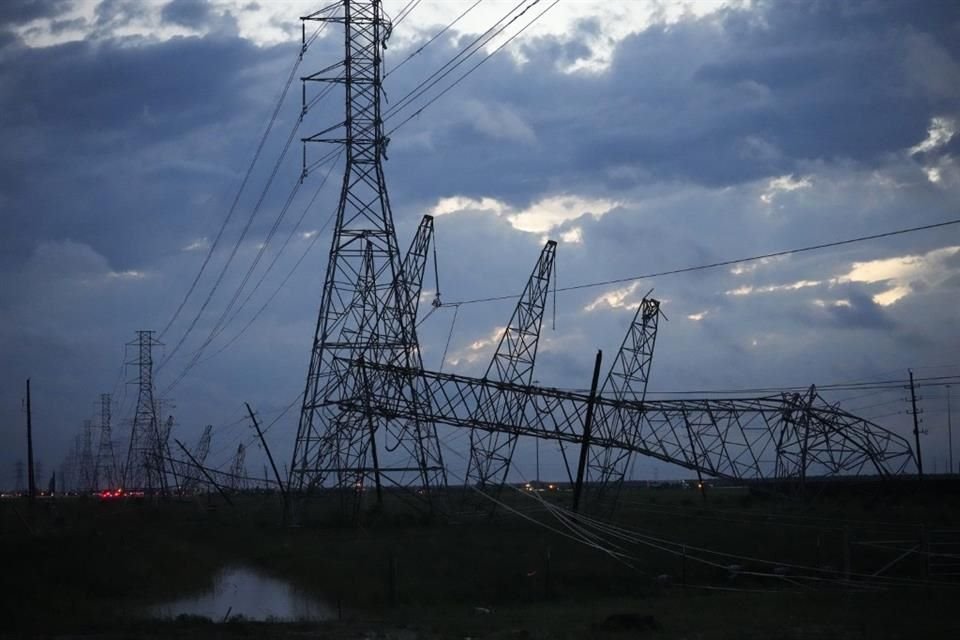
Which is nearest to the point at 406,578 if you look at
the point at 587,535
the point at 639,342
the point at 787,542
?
the point at 587,535

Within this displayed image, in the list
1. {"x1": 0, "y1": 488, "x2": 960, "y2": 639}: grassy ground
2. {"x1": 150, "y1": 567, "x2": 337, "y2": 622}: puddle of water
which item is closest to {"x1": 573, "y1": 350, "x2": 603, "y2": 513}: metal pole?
{"x1": 0, "y1": 488, "x2": 960, "y2": 639}: grassy ground

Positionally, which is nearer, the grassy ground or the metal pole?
the grassy ground

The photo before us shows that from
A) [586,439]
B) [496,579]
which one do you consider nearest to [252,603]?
[496,579]

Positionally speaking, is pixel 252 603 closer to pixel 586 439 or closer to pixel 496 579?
pixel 496 579

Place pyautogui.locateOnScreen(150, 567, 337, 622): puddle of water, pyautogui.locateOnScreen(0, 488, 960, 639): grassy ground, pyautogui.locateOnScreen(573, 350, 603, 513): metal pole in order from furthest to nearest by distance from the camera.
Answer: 1. pyautogui.locateOnScreen(573, 350, 603, 513): metal pole
2. pyautogui.locateOnScreen(150, 567, 337, 622): puddle of water
3. pyautogui.locateOnScreen(0, 488, 960, 639): grassy ground

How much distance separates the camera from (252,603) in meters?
32.7

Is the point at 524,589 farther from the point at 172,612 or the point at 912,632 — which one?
the point at 912,632

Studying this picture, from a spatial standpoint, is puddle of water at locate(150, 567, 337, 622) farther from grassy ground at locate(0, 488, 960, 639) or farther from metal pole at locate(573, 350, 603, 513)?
metal pole at locate(573, 350, 603, 513)

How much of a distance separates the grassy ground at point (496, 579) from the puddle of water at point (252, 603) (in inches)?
29.6

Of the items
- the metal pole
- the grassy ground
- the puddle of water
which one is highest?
the metal pole

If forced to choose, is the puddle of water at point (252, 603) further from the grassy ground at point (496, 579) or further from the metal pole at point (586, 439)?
the metal pole at point (586, 439)

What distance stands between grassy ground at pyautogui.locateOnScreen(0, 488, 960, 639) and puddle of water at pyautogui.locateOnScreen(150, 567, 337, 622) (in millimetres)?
751

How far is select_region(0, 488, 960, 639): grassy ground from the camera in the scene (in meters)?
23.7

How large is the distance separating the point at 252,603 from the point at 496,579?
7954 millimetres
